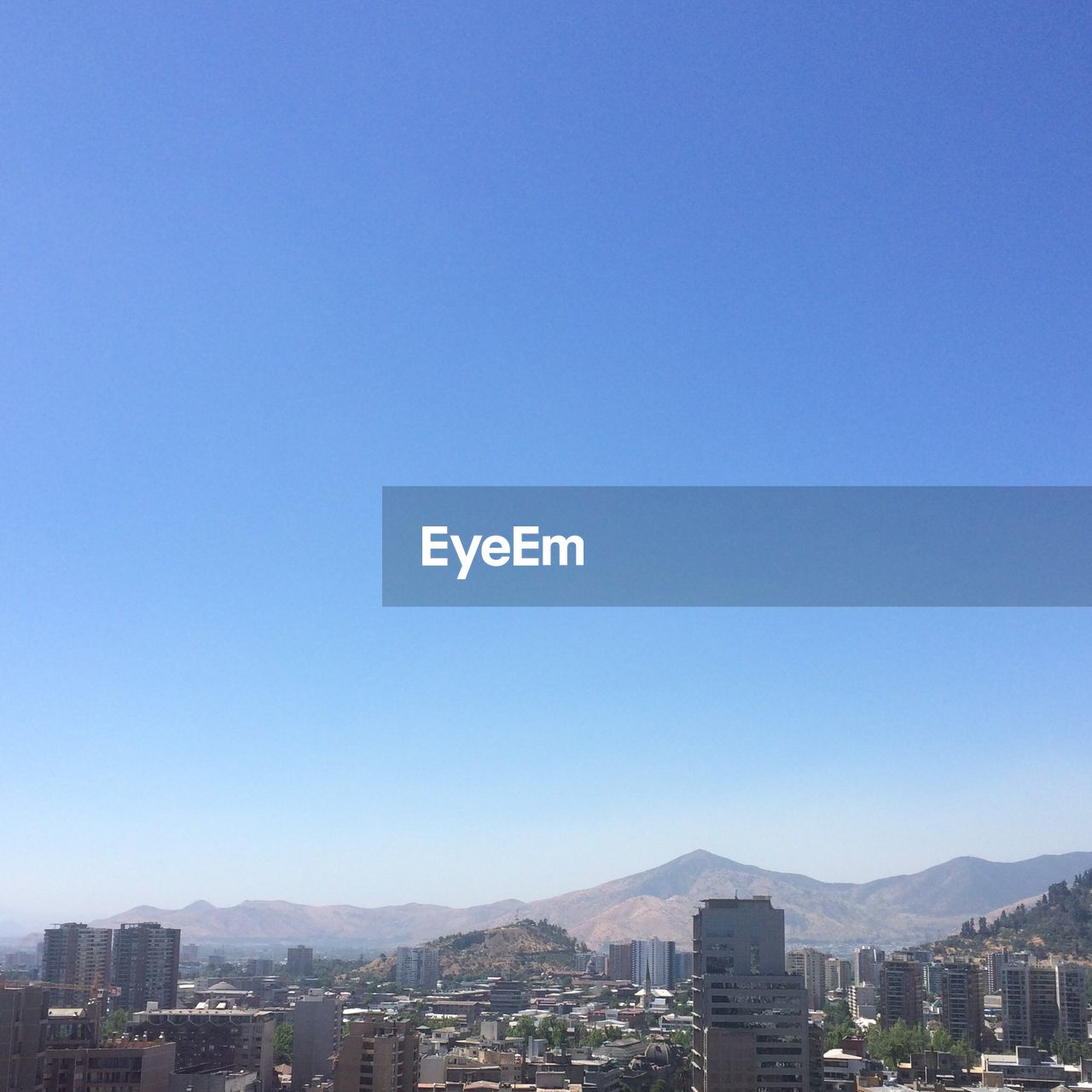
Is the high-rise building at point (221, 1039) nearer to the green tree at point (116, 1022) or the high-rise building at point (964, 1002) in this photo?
the green tree at point (116, 1022)

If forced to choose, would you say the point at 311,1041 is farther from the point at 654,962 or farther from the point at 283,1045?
the point at 654,962

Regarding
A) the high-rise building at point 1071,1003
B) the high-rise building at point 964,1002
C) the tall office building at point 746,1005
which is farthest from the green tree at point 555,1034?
the high-rise building at point 1071,1003

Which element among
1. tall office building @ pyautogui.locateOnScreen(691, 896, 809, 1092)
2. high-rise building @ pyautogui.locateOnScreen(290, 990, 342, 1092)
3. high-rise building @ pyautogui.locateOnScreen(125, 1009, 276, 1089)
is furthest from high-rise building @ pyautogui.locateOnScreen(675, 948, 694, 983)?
tall office building @ pyautogui.locateOnScreen(691, 896, 809, 1092)

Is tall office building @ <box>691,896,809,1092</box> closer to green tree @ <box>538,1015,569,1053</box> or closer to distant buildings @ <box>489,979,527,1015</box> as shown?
green tree @ <box>538,1015,569,1053</box>

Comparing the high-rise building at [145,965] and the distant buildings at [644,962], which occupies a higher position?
the high-rise building at [145,965]

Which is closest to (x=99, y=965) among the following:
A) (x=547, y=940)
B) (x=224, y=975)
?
(x=224, y=975)

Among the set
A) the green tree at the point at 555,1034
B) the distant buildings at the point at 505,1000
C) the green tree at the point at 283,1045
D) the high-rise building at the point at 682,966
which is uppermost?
the green tree at the point at 283,1045
